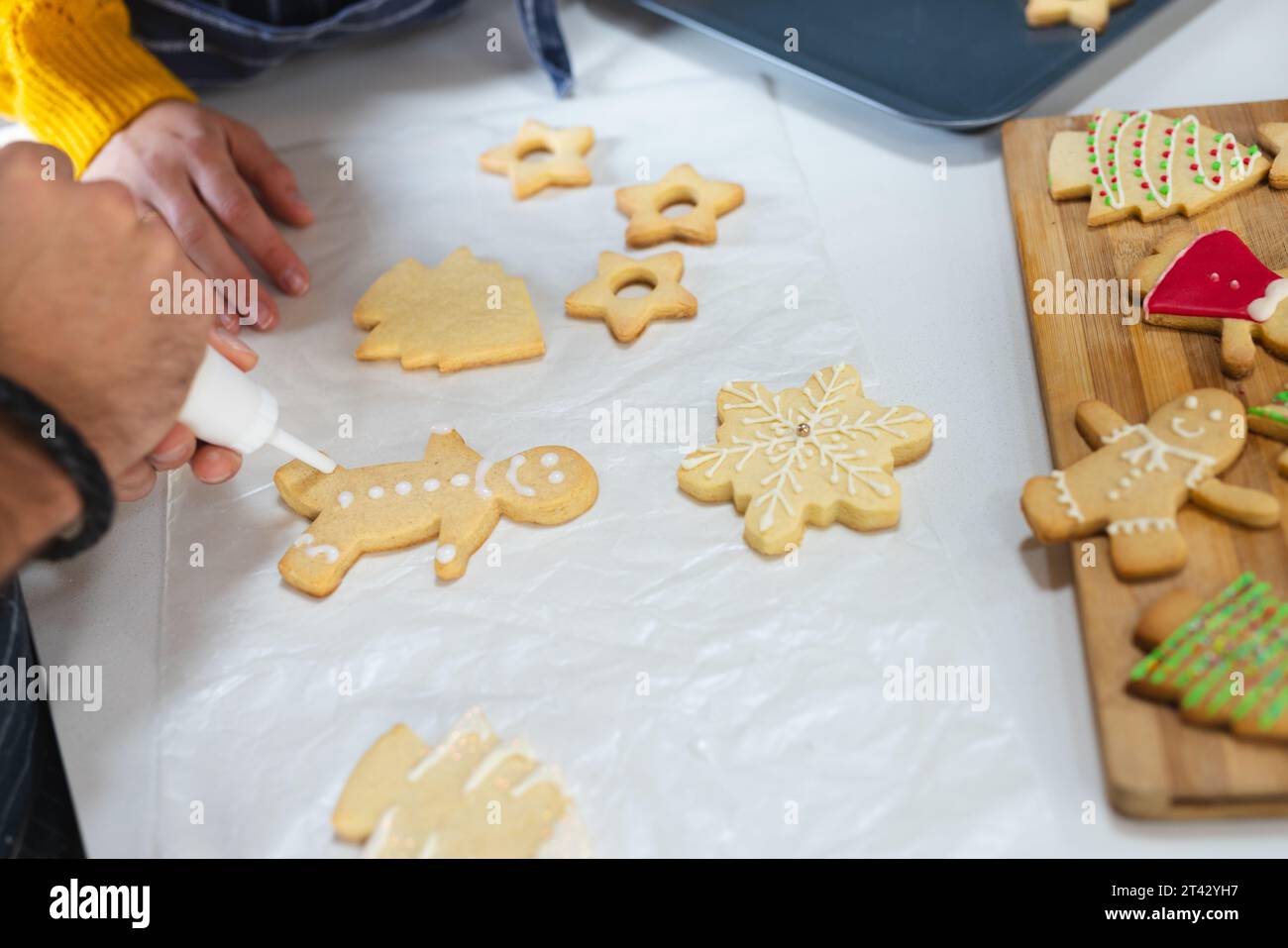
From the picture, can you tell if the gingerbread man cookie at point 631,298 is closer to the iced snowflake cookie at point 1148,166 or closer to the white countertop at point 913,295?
the white countertop at point 913,295

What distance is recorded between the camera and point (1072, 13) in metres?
1.47

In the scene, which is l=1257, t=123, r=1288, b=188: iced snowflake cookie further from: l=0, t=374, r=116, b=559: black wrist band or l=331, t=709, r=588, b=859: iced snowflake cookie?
l=0, t=374, r=116, b=559: black wrist band

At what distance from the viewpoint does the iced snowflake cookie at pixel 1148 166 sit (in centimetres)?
126

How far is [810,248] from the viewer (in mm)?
1354

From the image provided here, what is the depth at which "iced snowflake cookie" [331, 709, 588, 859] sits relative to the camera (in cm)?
92

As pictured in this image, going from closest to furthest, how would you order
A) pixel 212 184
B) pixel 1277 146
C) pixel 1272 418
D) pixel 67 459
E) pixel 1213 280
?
1. pixel 67 459
2. pixel 1272 418
3. pixel 1213 280
4. pixel 1277 146
5. pixel 212 184

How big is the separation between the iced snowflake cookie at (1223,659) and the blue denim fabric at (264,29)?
1068 millimetres

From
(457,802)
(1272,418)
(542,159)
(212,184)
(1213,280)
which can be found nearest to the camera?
(457,802)

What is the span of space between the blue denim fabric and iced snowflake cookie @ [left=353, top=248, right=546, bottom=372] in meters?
0.40

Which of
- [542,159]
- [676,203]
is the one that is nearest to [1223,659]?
[676,203]

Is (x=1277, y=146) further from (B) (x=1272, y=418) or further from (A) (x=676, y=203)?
(A) (x=676, y=203)

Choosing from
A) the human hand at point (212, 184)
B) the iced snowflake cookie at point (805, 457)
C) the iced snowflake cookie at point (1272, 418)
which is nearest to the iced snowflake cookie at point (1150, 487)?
the iced snowflake cookie at point (1272, 418)

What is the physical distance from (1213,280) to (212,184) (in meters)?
1.11
